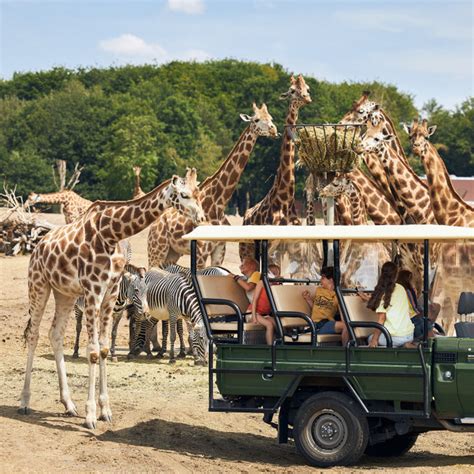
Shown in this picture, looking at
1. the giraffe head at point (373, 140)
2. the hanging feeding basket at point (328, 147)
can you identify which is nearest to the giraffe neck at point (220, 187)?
the hanging feeding basket at point (328, 147)

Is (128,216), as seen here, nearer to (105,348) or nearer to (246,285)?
(105,348)

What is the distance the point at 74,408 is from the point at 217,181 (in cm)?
681

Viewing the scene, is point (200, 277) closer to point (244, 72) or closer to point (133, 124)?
point (133, 124)

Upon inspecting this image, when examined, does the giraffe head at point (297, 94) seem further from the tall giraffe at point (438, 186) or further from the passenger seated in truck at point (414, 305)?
the passenger seated in truck at point (414, 305)

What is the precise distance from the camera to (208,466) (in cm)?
1186

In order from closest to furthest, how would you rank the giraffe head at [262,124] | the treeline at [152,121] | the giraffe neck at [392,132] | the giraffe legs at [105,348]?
1. the giraffe legs at [105,348]
2. the giraffe neck at [392,132]
3. the giraffe head at [262,124]
4. the treeline at [152,121]

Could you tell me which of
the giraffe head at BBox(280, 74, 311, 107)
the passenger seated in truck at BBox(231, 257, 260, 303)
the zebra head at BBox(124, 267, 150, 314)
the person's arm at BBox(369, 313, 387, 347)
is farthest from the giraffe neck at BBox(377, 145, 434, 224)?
the person's arm at BBox(369, 313, 387, 347)

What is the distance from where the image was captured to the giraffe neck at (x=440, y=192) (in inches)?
699

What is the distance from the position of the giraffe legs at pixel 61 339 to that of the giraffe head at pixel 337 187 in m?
4.67

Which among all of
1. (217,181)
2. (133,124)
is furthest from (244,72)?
(217,181)

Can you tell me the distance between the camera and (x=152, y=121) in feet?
240

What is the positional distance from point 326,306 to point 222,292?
1.12 meters

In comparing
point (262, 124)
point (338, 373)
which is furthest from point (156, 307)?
point (338, 373)

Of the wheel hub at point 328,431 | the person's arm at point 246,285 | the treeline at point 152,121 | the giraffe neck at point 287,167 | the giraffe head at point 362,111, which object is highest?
the treeline at point 152,121
